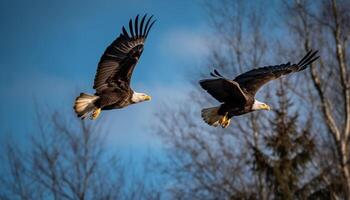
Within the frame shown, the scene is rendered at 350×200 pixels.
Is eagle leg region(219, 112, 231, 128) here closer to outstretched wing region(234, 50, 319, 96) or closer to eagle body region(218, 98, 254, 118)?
eagle body region(218, 98, 254, 118)

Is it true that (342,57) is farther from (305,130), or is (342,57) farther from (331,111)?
(305,130)

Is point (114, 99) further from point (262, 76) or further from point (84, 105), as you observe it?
point (262, 76)

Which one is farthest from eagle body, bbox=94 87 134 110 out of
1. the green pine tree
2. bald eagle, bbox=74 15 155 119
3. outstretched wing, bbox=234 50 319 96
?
the green pine tree

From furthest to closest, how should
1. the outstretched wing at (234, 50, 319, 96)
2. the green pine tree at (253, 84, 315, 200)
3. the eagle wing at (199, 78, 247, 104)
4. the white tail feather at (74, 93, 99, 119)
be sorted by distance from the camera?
the green pine tree at (253, 84, 315, 200) → the outstretched wing at (234, 50, 319, 96) → the white tail feather at (74, 93, 99, 119) → the eagle wing at (199, 78, 247, 104)

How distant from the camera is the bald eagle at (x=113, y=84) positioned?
916cm

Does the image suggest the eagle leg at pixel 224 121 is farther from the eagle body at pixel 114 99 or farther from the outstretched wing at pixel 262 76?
the eagle body at pixel 114 99

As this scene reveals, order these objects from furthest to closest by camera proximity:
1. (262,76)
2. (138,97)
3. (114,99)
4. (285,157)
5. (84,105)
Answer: (285,157), (262,76), (138,97), (114,99), (84,105)

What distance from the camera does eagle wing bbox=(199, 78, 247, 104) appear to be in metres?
8.66

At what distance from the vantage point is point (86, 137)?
15742mm

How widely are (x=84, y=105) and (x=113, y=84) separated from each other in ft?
1.63

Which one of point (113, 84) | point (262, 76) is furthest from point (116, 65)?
point (262, 76)

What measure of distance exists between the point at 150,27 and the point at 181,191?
7773 mm

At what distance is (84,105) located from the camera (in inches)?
359

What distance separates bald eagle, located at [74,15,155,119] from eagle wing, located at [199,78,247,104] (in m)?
1.07
